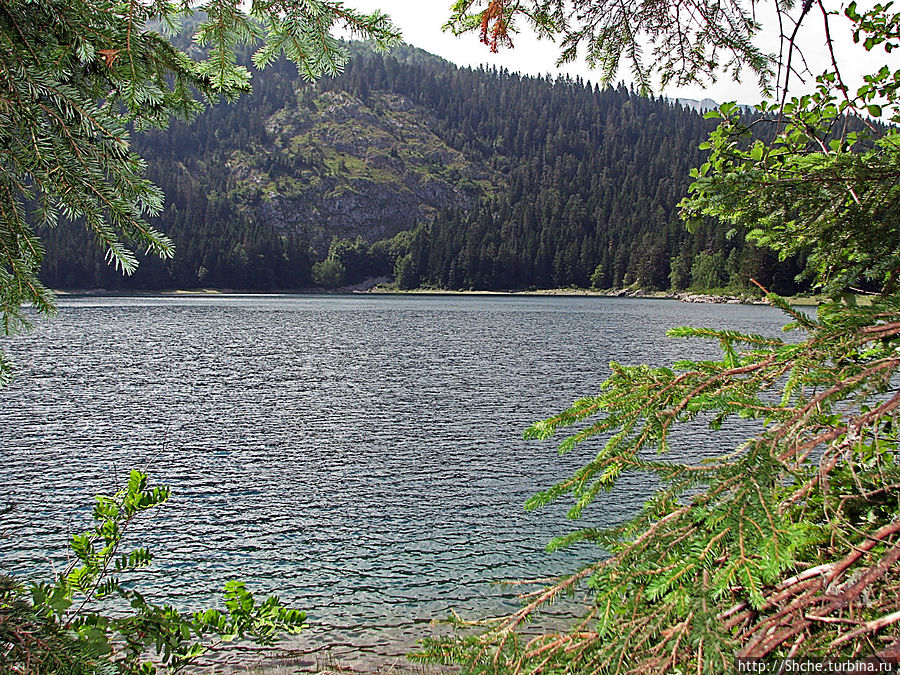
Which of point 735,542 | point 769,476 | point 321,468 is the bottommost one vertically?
point 321,468

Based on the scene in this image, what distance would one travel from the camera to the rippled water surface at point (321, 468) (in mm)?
12641

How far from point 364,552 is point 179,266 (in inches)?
6598

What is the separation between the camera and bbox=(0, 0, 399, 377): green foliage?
2906 mm

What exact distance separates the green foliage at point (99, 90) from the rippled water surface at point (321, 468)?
4.44ft

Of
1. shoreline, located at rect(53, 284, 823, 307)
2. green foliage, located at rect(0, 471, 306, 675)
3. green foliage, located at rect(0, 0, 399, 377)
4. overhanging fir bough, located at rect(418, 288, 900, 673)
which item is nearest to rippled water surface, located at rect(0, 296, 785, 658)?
green foliage, located at rect(0, 471, 306, 675)

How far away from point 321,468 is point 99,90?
1829 centimetres

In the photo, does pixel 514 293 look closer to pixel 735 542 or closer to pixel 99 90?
pixel 99 90

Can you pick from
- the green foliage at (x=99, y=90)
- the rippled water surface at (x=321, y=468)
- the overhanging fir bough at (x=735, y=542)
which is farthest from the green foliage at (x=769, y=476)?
the rippled water surface at (x=321, y=468)

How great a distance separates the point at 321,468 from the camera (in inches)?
810

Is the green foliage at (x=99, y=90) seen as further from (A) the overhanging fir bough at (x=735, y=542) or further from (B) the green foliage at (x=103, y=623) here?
(A) the overhanging fir bough at (x=735, y=542)

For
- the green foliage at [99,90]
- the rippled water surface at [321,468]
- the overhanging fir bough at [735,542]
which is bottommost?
the rippled water surface at [321,468]

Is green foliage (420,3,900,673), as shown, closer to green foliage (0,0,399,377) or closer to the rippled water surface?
green foliage (0,0,399,377)

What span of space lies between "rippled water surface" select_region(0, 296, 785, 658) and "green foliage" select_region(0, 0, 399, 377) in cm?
135

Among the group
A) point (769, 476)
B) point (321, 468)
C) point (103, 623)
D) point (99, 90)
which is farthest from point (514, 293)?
point (769, 476)
